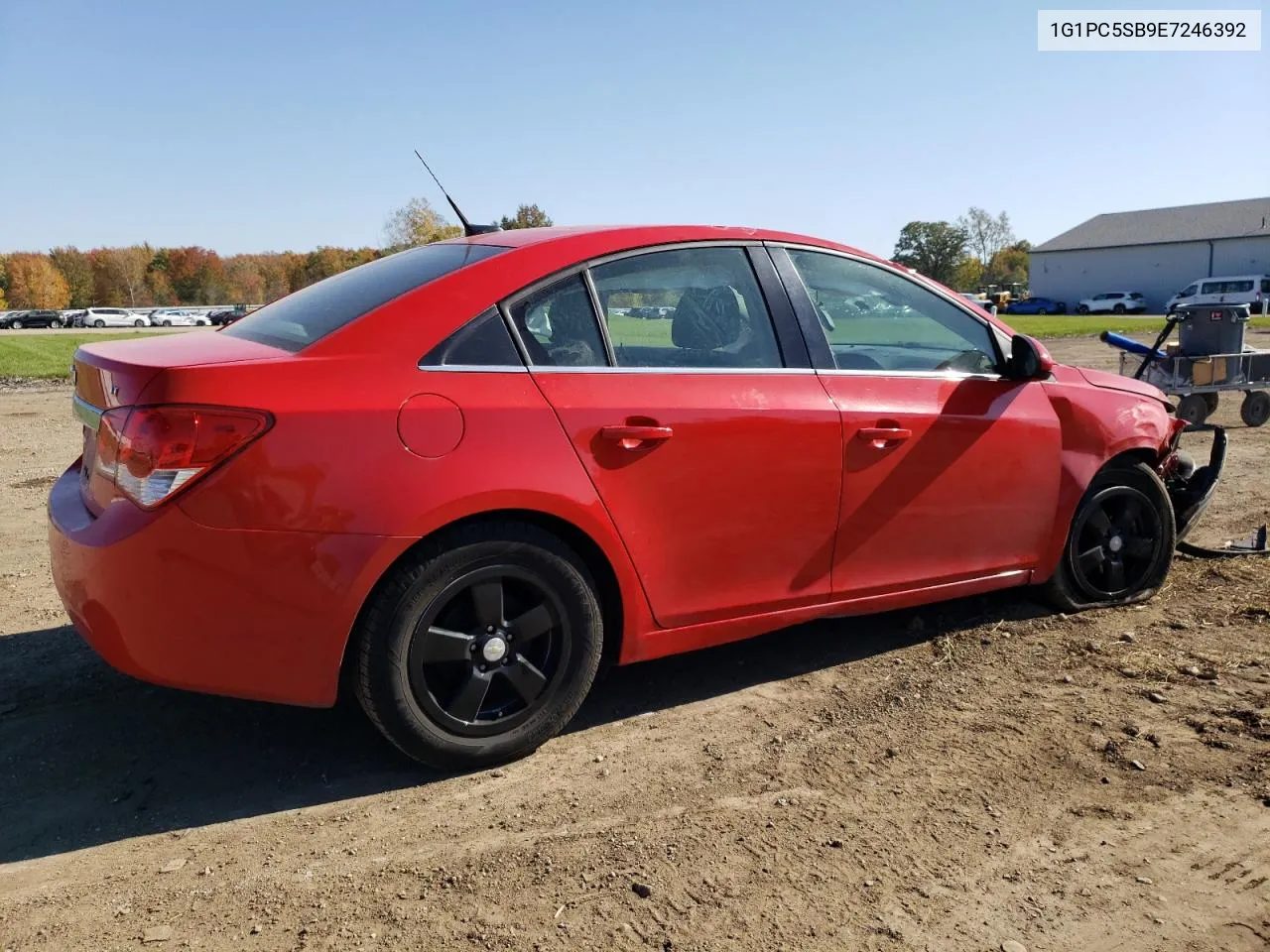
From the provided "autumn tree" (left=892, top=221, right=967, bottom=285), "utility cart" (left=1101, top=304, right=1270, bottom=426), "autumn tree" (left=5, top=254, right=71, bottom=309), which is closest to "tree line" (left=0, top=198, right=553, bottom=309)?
"autumn tree" (left=5, top=254, right=71, bottom=309)

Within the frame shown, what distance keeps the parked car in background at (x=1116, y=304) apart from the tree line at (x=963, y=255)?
72.5 feet

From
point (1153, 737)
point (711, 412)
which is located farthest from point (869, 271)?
point (1153, 737)

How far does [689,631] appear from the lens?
143 inches

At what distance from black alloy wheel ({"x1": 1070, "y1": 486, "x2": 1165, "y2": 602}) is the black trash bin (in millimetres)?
7468

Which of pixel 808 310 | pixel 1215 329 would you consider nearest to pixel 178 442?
pixel 808 310

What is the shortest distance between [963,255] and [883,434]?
10043 centimetres

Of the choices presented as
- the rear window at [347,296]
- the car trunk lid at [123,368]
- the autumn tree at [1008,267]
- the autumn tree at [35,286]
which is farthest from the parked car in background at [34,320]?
the autumn tree at [1008,267]

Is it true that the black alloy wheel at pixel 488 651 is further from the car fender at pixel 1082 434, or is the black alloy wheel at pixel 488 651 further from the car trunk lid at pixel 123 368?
the car fender at pixel 1082 434

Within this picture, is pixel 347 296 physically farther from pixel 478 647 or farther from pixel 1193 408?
pixel 1193 408

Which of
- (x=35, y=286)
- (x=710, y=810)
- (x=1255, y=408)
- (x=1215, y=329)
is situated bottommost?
(x=710, y=810)

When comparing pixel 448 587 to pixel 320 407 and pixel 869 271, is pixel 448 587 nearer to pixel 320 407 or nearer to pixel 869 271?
pixel 320 407

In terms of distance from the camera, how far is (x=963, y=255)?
97562mm

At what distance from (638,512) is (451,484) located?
0.67m

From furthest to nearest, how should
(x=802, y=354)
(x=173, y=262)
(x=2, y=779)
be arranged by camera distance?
(x=173, y=262) < (x=802, y=354) < (x=2, y=779)
